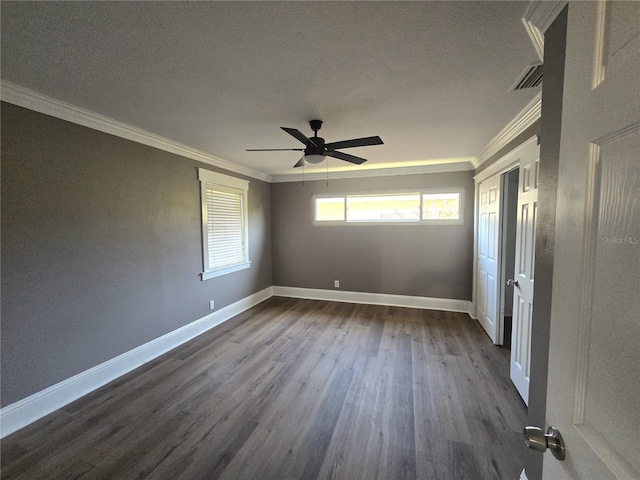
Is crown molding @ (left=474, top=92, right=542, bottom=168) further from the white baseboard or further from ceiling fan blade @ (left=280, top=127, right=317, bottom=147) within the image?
the white baseboard

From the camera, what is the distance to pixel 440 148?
3.37 meters

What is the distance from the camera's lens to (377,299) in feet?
15.6

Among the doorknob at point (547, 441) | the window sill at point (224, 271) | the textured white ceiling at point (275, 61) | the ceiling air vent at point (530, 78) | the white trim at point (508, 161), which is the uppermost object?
the textured white ceiling at point (275, 61)

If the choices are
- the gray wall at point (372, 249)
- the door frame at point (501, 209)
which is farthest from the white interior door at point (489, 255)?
the gray wall at point (372, 249)

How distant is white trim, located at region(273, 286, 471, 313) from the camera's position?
431 cm

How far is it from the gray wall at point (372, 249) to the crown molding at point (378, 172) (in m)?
0.08

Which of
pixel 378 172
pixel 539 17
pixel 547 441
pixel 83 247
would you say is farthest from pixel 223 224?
pixel 547 441

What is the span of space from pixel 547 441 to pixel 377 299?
4.19 m

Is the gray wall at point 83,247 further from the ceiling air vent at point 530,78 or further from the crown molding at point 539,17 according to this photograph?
the ceiling air vent at point 530,78

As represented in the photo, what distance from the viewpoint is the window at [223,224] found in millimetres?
3666

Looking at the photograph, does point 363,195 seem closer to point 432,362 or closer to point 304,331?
point 304,331

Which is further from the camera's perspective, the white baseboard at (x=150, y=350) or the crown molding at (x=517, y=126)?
the crown molding at (x=517, y=126)

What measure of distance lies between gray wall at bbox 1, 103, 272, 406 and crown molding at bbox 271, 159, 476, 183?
205 centimetres

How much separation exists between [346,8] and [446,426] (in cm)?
264
